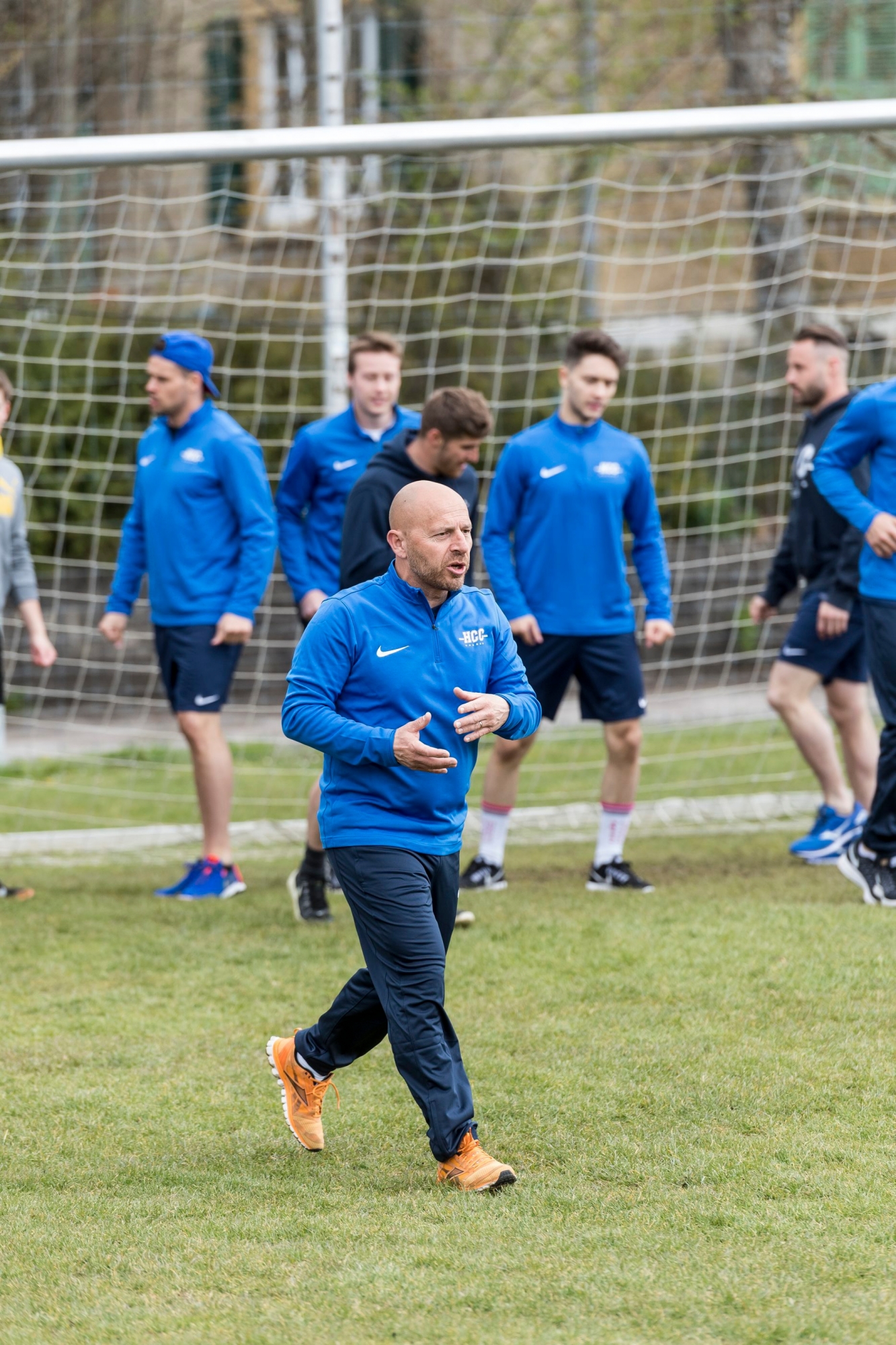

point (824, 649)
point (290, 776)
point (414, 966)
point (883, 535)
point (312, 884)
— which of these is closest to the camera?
point (414, 966)

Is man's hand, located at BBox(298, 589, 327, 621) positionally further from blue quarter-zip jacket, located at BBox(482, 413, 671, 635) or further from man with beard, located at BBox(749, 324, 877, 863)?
man with beard, located at BBox(749, 324, 877, 863)

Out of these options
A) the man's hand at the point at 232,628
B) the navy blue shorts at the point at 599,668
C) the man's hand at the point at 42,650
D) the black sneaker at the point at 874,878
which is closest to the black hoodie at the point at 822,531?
the navy blue shorts at the point at 599,668

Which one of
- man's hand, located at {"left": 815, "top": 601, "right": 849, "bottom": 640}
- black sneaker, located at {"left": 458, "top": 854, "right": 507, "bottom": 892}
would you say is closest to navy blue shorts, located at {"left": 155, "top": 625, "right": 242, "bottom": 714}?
black sneaker, located at {"left": 458, "top": 854, "right": 507, "bottom": 892}

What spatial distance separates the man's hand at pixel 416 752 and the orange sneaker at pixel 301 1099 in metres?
0.89

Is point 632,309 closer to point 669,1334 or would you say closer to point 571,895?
point 571,895

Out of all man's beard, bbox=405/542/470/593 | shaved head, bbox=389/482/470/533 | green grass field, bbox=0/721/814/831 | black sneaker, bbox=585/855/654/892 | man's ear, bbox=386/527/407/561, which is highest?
shaved head, bbox=389/482/470/533

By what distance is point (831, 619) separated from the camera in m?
6.54

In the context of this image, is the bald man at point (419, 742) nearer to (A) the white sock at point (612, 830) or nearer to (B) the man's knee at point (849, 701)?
(A) the white sock at point (612, 830)

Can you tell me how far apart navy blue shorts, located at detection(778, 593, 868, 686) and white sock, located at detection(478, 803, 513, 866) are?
4.66 feet

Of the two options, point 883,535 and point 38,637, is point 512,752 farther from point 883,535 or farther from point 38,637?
point 38,637

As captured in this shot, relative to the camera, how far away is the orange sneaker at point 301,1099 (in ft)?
12.4

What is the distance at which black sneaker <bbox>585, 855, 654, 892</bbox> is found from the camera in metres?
6.46

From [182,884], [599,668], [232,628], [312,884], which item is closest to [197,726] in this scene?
[232,628]

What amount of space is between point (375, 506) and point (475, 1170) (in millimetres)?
2529
